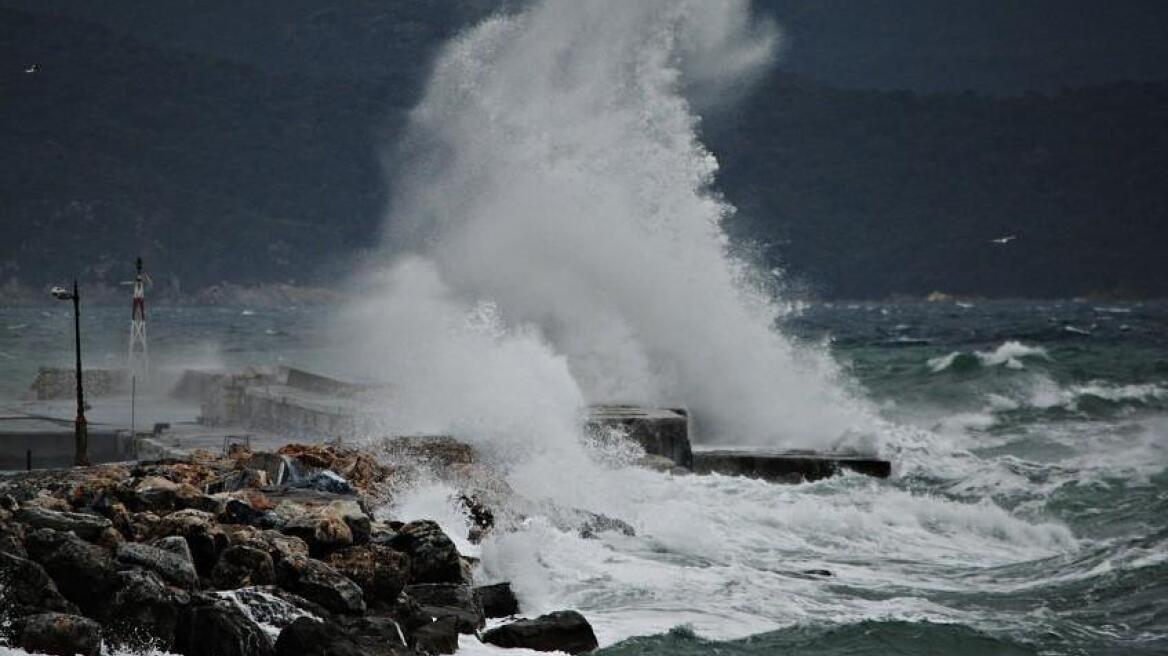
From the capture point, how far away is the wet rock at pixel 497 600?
10656 mm

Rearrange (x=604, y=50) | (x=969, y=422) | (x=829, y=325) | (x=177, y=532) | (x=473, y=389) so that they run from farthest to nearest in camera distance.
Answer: (x=829, y=325), (x=604, y=50), (x=969, y=422), (x=473, y=389), (x=177, y=532)

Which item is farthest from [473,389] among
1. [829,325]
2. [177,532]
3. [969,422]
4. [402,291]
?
[829,325]

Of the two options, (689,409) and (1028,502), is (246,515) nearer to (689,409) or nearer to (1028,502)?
(1028,502)

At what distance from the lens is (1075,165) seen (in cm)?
19262

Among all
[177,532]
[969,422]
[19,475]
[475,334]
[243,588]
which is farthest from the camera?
[969,422]

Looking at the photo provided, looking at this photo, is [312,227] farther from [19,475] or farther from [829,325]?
[19,475]

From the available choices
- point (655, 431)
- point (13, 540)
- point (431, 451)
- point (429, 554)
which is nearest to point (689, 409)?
point (655, 431)

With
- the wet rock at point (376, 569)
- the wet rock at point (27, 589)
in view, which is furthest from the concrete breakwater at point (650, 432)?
the wet rock at point (27, 589)

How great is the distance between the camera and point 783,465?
18875 millimetres

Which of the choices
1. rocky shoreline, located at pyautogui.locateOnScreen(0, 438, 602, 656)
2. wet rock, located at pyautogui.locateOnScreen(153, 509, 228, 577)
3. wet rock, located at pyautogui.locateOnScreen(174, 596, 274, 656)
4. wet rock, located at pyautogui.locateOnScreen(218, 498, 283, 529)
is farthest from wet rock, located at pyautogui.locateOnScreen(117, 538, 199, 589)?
wet rock, located at pyautogui.locateOnScreen(218, 498, 283, 529)

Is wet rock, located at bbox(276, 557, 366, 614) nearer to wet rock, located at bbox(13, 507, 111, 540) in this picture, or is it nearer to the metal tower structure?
wet rock, located at bbox(13, 507, 111, 540)

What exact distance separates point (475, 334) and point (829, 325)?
71.3 m

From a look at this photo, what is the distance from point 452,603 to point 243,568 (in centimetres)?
151

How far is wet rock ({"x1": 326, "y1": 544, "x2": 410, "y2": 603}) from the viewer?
10.3 meters
